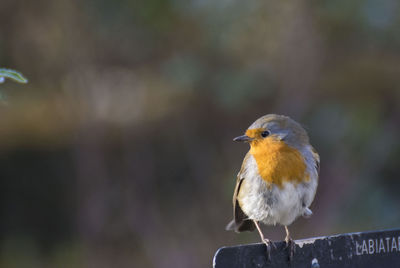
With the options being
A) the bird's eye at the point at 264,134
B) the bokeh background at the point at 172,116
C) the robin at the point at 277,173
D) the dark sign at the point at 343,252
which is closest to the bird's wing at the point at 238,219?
the robin at the point at 277,173

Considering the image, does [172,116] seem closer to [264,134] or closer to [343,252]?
[264,134]

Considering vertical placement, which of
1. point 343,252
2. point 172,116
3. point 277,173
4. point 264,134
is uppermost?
point 172,116

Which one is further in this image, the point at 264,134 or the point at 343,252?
the point at 264,134

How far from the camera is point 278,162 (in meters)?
3.15

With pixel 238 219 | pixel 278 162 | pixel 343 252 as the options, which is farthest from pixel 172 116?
pixel 343 252

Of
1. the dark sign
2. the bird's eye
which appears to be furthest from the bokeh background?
the dark sign

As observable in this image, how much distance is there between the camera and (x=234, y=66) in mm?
5137

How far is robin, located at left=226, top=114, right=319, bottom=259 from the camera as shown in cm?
314

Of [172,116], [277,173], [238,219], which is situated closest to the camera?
[277,173]

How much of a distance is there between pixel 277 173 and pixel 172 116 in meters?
3.92

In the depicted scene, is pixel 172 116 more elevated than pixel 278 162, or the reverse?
pixel 172 116

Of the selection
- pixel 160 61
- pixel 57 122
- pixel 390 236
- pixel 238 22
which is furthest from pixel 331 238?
Answer: pixel 57 122

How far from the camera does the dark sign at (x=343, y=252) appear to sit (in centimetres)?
237

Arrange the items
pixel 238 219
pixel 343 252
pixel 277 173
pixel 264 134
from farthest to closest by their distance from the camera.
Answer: pixel 238 219 → pixel 264 134 → pixel 277 173 → pixel 343 252
